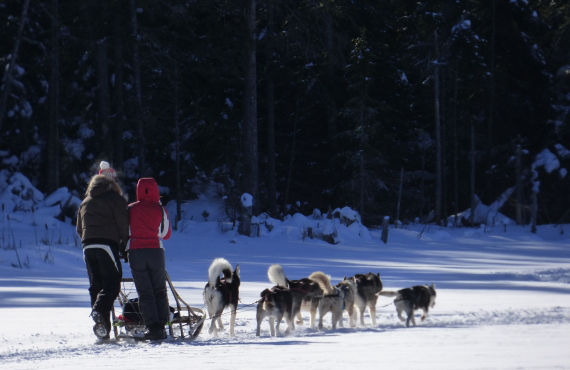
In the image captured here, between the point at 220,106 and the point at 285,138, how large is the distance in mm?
5309

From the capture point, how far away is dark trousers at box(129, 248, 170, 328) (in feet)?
26.4

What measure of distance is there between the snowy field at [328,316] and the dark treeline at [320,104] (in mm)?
9547

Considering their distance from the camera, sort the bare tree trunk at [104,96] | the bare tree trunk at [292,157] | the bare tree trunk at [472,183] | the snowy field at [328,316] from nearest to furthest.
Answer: the snowy field at [328,316], the bare tree trunk at [104,96], the bare tree trunk at [472,183], the bare tree trunk at [292,157]

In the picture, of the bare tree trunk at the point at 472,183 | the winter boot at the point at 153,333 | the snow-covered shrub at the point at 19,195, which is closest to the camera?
the winter boot at the point at 153,333

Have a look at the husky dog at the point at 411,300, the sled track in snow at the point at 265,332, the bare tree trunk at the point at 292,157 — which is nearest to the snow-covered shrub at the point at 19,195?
the bare tree trunk at the point at 292,157

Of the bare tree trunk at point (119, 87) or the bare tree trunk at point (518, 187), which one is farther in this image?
the bare tree trunk at point (518, 187)

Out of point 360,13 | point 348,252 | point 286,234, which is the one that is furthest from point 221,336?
point 360,13

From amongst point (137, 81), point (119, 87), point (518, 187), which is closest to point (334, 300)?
point (137, 81)

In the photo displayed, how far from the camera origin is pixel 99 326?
7910 mm

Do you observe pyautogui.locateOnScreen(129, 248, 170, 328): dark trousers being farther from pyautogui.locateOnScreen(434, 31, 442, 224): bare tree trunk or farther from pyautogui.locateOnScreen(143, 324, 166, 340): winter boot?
pyautogui.locateOnScreen(434, 31, 442, 224): bare tree trunk

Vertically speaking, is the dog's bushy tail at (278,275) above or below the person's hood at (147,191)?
below

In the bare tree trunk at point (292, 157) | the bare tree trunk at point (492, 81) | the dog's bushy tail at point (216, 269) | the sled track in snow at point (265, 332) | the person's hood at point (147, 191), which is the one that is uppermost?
the bare tree trunk at point (492, 81)

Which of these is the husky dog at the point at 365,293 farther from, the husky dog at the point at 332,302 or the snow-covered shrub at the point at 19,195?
the snow-covered shrub at the point at 19,195

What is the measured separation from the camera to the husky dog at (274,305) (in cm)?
862
